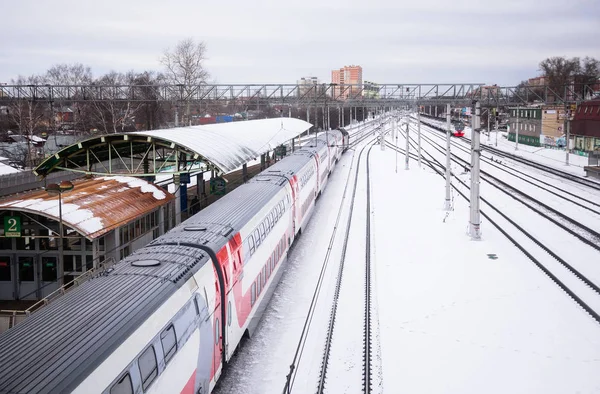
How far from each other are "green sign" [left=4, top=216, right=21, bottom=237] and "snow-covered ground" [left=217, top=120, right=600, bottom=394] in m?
6.62

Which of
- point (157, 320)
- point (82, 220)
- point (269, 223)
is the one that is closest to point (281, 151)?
point (269, 223)

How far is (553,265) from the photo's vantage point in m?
20.6

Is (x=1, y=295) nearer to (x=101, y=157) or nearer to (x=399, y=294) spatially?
(x=101, y=157)

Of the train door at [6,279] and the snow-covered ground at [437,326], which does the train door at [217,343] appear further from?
the train door at [6,279]

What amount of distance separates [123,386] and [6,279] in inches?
405

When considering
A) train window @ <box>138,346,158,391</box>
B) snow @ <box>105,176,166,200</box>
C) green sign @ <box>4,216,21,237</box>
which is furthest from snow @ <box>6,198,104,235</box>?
train window @ <box>138,346,158,391</box>

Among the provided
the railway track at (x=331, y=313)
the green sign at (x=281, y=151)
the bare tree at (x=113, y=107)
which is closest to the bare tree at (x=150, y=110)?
the bare tree at (x=113, y=107)

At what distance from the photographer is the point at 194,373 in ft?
30.0

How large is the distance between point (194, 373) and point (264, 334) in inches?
225

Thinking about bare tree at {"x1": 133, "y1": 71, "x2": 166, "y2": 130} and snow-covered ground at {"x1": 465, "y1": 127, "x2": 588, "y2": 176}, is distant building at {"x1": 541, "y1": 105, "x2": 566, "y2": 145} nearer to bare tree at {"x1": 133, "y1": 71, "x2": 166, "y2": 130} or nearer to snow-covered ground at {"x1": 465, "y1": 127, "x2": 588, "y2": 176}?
snow-covered ground at {"x1": 465, "y1": 127, "x2": 588, "y2": 176}

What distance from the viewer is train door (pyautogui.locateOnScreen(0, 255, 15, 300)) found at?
15.0 m

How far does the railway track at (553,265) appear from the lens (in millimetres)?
17025

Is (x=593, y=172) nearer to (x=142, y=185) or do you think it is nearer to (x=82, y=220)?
(x=142, y=185)

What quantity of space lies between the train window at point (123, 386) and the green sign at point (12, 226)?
9.11 metres
